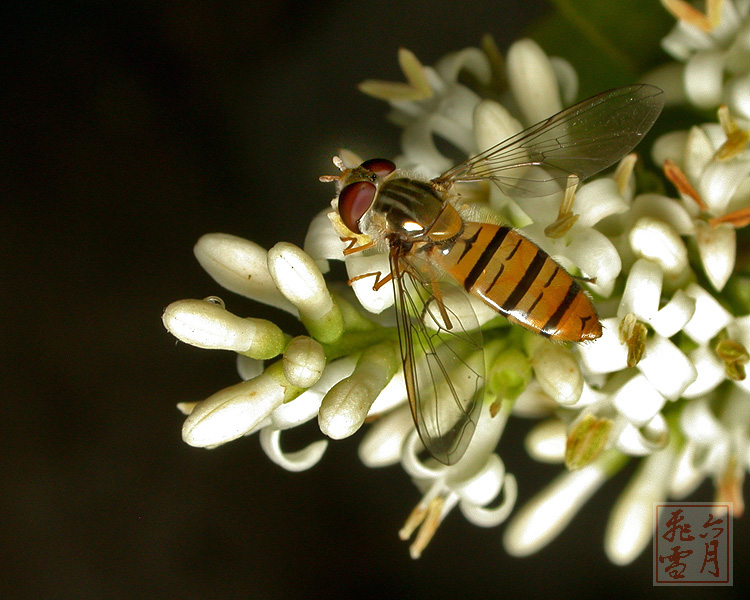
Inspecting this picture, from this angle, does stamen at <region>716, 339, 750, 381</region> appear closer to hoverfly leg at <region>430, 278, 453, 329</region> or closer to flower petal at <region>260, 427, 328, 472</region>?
hoverfly leg at <region>430, 278, 453, 329</region>

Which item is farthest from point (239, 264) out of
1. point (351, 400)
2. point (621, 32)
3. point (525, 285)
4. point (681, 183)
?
point (621, 32)

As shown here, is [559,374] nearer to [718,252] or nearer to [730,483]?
[718,252]

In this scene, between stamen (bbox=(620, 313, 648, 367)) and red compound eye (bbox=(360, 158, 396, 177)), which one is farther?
red compound eye (bbox=(360, 158, 396, 177))

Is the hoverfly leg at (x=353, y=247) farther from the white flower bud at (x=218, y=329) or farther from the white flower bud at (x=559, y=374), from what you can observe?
the white flower bud at (x=559, y=374)

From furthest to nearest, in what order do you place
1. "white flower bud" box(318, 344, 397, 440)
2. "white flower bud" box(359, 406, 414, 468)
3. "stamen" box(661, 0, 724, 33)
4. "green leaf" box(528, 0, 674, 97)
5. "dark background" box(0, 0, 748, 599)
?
"dark background" box(0, 0, 748, 599), "green leaf" box(528, 0, 674, 97), "white flower bud" box(359, 406, 414, 468), "stamen" box(661, 0, 724, 33), "white flower bud" box(318, 344, 397, 440)

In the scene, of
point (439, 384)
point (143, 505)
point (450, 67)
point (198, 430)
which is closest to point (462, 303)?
point (439, 384)

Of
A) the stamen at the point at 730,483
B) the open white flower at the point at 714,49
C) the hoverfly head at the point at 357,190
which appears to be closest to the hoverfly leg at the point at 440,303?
the hoverfly head at the point at 357,190

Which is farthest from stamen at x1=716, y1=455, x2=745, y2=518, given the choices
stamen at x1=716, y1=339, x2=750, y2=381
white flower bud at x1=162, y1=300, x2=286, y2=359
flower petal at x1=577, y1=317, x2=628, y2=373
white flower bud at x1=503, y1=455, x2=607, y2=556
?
white flower bud at x1=162, y1=300, x2=286, y2=359

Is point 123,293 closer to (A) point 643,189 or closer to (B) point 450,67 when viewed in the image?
(B) point 450,67
